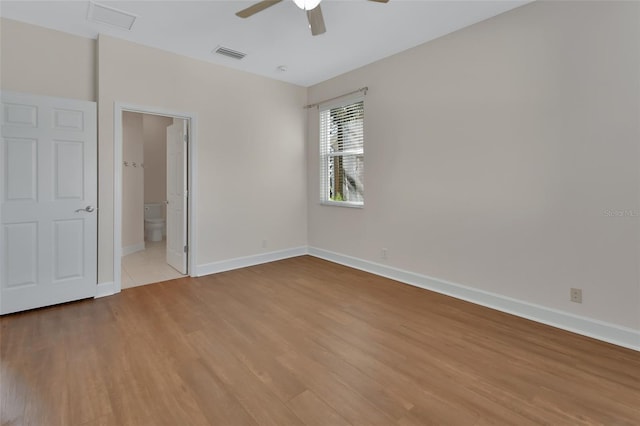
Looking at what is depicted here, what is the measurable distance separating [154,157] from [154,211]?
1.25 m

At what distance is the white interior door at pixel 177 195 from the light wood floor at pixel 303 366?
1110 mm

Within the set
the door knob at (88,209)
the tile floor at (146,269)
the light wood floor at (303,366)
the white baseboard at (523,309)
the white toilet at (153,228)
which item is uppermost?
the door knob at (88,209)

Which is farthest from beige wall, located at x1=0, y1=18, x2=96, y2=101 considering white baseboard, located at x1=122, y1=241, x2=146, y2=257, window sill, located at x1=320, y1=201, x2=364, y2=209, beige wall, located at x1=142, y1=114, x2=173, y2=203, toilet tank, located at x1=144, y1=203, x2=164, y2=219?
toilet tank, located at x1=144, y1=203, x2=164, y2=219

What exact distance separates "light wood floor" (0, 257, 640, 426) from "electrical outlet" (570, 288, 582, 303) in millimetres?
295

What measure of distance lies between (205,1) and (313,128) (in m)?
2.65

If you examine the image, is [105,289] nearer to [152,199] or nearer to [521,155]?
[152,199]

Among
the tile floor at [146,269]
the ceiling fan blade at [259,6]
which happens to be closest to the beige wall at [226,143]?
the tile floor at [146,269]

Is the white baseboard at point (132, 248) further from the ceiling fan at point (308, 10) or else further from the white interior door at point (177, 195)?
the ceiling fan at point (308, 10)

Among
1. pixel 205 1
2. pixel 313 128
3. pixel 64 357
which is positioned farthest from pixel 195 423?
→ pixel 313 128

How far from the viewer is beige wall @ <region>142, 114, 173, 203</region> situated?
7.12m

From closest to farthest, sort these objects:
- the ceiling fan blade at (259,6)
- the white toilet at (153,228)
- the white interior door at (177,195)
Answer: the ceiling fan blade at (259,6), the white interior door at (177,195), the white toilet at (153,228)

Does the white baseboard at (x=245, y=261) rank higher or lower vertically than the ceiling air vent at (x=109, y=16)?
lower

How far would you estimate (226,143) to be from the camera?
440cm

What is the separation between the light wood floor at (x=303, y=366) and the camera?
66.7 inches
